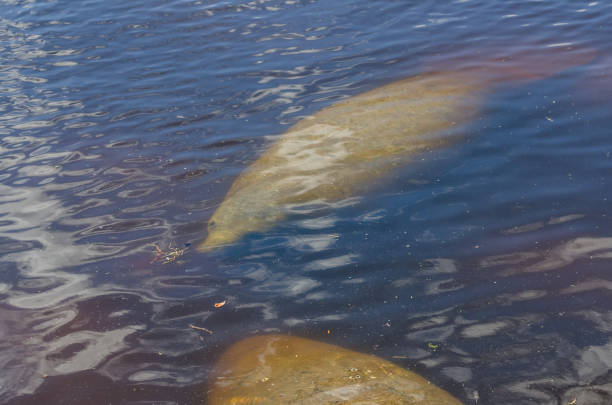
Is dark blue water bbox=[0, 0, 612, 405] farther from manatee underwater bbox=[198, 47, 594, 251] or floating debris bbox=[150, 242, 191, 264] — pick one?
manatee underwater bbox=[198, 47, 594, 251]

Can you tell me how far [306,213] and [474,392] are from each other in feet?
7.04

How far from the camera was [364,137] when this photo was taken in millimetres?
5984

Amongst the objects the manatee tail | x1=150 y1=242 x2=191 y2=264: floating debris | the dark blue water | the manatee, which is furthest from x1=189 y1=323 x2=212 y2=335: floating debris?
the manatee tail

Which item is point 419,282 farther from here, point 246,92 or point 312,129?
point 246,92

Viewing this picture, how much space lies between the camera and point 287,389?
3307 millimetres

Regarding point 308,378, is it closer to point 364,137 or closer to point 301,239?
point 301,239

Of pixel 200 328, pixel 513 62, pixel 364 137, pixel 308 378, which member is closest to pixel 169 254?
pixel 200 328

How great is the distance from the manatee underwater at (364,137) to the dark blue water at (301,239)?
7.1 inches

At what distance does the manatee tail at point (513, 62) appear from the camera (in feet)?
23.1

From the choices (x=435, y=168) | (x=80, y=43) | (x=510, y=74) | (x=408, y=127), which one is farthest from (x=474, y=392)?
(x=80, y=43)

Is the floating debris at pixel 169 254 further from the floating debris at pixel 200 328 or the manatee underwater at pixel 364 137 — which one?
the floating debris at pixel 200 328

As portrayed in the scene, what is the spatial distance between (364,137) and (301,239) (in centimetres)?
181

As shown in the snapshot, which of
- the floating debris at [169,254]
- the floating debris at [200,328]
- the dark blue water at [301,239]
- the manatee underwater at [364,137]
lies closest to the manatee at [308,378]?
the dark blue water at [301,239]

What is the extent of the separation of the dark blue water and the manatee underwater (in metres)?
0.18
